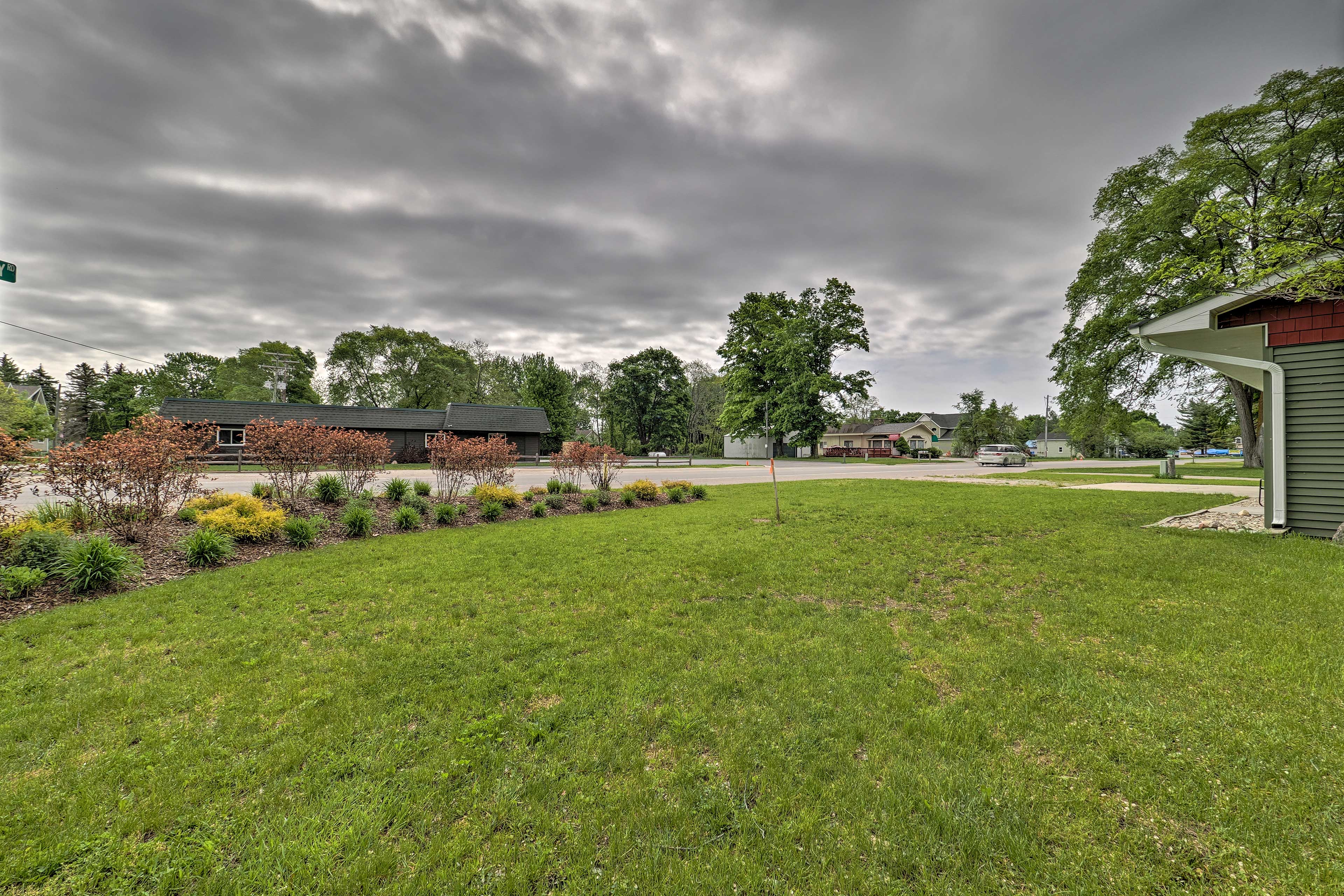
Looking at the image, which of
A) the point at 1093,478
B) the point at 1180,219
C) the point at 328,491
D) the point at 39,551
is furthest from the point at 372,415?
the point at 1180,219

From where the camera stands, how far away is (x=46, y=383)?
2260 inches

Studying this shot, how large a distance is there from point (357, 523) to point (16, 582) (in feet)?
11.6

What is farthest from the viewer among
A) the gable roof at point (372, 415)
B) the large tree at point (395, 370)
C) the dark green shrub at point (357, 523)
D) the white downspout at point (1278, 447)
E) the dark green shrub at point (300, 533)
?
the large tree at point (395, 370)

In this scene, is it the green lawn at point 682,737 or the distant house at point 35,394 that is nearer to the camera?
the green lawn at point 682,737

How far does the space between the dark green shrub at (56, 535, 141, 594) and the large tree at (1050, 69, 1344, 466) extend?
16770 mm

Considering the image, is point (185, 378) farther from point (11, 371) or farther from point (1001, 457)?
point (1001, 457)

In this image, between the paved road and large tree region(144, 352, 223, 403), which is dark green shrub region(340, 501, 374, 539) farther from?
large tree region(144, 352, 223, 403)

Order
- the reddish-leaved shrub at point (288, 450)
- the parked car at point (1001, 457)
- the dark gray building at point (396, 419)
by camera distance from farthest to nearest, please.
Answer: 1. the parked car at point (1001, 457)
2. the dark gray building at point (396, 419)
3. the reddish-leaved shrub at point (288, 450)

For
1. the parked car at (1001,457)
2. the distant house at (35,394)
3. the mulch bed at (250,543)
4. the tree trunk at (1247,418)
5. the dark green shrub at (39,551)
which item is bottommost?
the mulch bed at (250,543)

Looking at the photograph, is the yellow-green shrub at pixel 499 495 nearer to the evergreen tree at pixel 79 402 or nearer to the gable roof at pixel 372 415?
the gable roof at pixel 372 415

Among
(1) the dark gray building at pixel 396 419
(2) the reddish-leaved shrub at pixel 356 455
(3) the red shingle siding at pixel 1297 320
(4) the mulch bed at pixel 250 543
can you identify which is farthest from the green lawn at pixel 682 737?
(1) the dark gray building at pixel 396 419

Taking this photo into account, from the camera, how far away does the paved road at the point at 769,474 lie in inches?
585

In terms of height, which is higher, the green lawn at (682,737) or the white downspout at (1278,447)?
the white downspout at (1278,447)

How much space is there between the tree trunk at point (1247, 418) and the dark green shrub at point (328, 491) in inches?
1231
